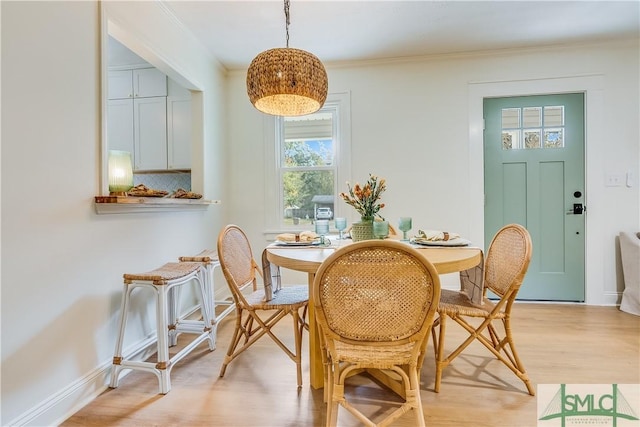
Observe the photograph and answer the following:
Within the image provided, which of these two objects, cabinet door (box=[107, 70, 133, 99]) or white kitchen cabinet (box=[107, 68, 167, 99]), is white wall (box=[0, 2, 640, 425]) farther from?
cabinet door (box=[107, 70, 133, 99])

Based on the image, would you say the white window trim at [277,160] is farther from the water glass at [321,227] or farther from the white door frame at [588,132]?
the water glass at [321,227]

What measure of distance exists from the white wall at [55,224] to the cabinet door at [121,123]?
4.25ft

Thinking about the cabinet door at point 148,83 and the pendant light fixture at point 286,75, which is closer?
the pendant light fixture at point 286,75

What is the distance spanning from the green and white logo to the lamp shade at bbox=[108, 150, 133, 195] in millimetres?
2448

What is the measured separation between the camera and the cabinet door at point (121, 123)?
3084mm

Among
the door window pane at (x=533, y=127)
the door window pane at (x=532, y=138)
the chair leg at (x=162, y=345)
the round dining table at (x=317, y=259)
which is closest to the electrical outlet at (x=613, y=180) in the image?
the door window pane at (x=533, y=127)

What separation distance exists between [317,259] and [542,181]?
270 centimetres

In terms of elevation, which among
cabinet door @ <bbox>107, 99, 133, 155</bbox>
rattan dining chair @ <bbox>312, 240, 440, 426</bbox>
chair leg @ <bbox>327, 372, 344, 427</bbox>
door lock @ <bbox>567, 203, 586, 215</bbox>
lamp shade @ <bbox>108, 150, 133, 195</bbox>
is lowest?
chair leg @ <bbox>327, 372, 344, 427</bbox>

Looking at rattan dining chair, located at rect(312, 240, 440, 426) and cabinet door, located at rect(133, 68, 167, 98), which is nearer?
rattan dining chair, located at rect(312, 240, 440, 426)

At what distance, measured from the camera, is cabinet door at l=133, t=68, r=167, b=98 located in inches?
120

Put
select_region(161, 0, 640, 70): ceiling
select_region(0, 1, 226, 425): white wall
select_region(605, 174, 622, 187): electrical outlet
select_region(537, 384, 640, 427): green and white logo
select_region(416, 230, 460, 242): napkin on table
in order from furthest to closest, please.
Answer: select_region(605, 174, 622, 187): electrical outlet → select_region(161, 0, 640, 70): ceiling → select_region(416, 230, 460, 242): napkin on table → select_region(537, 384, 640, 427): green and white logo → select_region(0, 1, 226, 425): white wall

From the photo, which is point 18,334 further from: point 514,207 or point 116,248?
point 514,207

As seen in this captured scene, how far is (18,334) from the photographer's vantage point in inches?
50.9

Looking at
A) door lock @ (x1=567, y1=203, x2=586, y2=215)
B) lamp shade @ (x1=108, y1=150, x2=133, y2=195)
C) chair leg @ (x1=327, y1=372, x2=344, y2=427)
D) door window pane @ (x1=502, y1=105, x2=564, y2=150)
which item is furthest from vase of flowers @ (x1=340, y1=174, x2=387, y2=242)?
door lock @ (x1=567, y1=203, x2=586, y2=215)
